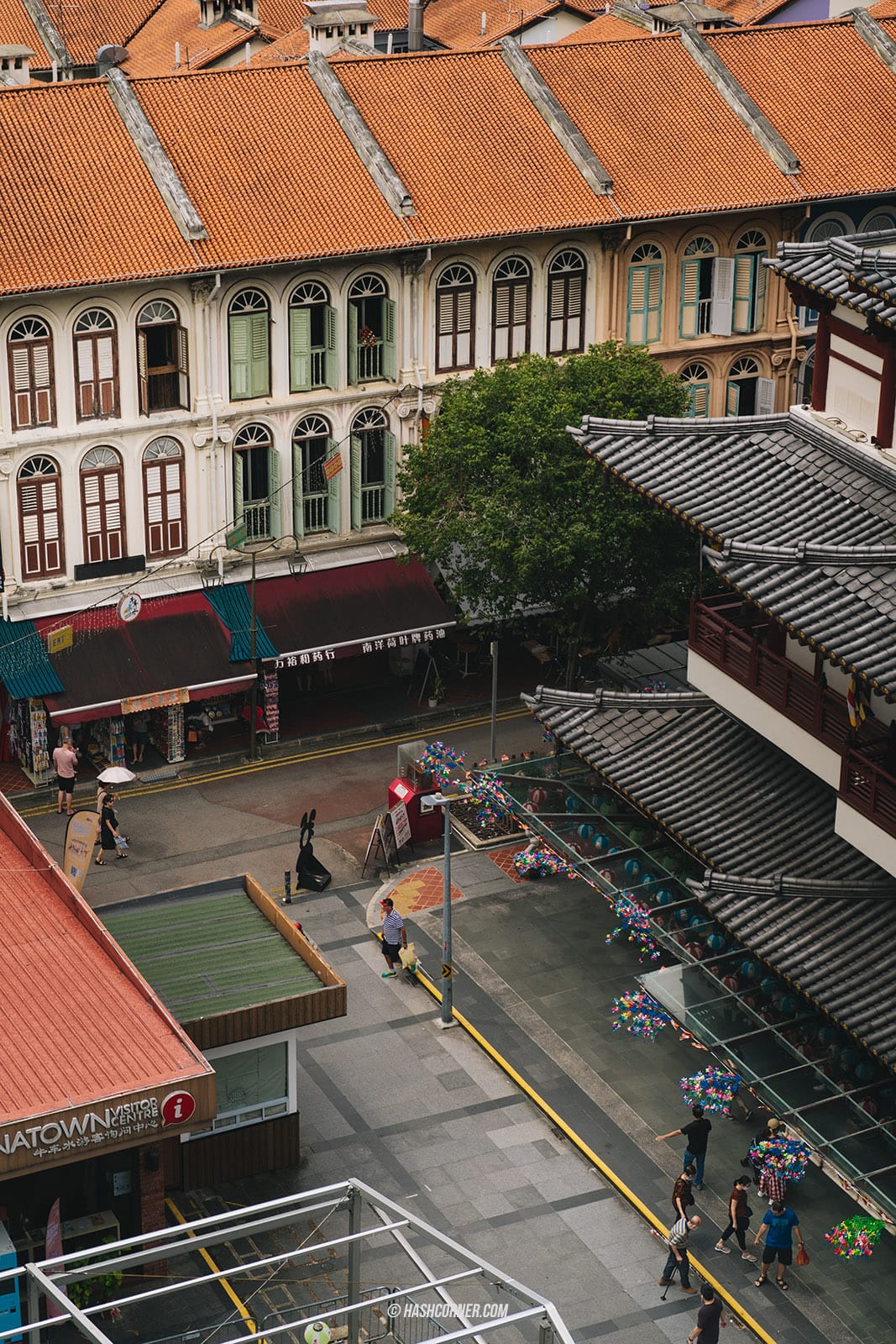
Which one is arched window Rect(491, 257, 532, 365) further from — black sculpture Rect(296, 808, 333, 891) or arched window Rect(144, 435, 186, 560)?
black sculpture Rect(296, 808, 333, 891)

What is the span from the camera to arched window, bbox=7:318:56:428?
5325 centimetres

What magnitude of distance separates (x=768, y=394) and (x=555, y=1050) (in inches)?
1026

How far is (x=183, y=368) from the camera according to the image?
5572 cm

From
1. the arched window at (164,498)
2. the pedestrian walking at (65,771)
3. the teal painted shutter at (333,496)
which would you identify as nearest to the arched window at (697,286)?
the teal painted shutter at (333,496)

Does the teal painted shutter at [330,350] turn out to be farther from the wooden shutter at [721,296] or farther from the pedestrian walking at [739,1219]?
the pedestrian walking at [739,1219]

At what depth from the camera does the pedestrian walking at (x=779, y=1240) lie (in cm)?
3728

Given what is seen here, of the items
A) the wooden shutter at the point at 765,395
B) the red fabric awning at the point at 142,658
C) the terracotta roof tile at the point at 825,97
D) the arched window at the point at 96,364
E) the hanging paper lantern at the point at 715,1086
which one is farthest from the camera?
the wooden shutter at the point at 765,395

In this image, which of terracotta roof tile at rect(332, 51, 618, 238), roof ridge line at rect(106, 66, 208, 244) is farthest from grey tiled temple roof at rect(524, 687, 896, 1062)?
terracotta roof tile at rect(332, 51, 618, 238)

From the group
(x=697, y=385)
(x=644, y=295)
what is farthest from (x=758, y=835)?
(x=697, y=385)

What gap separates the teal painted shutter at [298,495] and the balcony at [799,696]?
18746 mm

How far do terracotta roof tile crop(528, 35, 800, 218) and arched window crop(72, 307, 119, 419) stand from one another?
1543cm

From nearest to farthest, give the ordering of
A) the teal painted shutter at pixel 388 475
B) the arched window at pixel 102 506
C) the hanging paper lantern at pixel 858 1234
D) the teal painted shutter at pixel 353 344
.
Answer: the hanging paper lantern at pixel 858 1234 < the arched window at pixel 102 506 < the teal painted shutter at pixel 353 344 < the teal painted shutter at pixel 388 475

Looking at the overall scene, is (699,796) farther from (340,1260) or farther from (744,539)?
(340,1260)

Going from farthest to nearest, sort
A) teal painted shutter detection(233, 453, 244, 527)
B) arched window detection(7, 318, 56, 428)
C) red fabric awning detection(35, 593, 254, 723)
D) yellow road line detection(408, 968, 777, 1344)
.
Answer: teal painted shutter detection(233, 453, 244, 527), red fabric awning detection(35, 593, 254, 723), arched window detection(7, 318, 56, 428), yellow road line detection(408, 968, 777, 1344)
